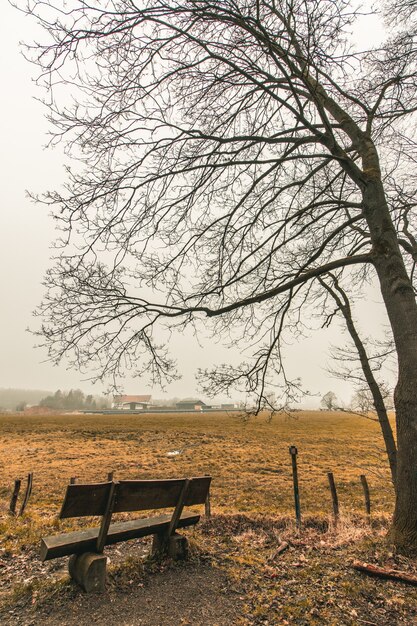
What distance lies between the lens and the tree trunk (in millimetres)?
4301

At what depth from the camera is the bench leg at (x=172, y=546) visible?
420 cm

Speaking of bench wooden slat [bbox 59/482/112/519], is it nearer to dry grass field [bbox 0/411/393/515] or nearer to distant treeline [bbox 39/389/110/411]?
dry grass field [bbox 0/411/393/515]

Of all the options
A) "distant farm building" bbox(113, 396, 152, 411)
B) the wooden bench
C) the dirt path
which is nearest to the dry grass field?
the wooden bench

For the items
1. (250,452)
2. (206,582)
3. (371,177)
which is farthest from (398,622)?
(250,452)

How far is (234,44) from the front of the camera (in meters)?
4.99

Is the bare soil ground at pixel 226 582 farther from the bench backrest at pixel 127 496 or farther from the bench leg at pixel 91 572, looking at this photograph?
the bench backrest at pixel 127 496

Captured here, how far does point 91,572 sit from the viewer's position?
3416 mm

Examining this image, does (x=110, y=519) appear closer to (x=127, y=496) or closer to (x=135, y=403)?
(x=127, y=496)

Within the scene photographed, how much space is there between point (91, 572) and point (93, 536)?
1.04 feet

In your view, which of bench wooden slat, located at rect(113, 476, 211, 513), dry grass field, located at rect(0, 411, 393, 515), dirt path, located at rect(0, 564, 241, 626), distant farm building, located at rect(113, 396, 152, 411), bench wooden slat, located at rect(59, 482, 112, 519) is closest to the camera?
dirt path, located at rect(0, 564, 241, 626)

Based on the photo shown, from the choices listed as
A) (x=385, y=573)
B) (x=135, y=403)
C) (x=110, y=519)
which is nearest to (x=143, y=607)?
(x=110, y=519)

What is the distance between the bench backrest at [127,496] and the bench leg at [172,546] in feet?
1.27

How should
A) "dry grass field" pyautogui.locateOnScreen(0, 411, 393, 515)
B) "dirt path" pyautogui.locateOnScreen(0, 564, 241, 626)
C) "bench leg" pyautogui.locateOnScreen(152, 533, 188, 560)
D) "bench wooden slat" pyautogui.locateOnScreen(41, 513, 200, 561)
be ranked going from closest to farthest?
1. "dirt path" pyautogui.locateOnScreen(0, 564, 241, 626)
2. "bench wooden slat" pyautogui.locateOnScreen(41, 513, 200, 561)
3. "bench leg" pyautogui.locateOnScreen(152, 533, 188, 560)
4. "dry grass field" pyautogui.locateOnScreen(0, 411, 393, 515)

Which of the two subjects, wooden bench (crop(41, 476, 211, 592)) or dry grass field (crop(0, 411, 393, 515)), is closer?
wooden bench (crop(41, 476, 211, 592))
